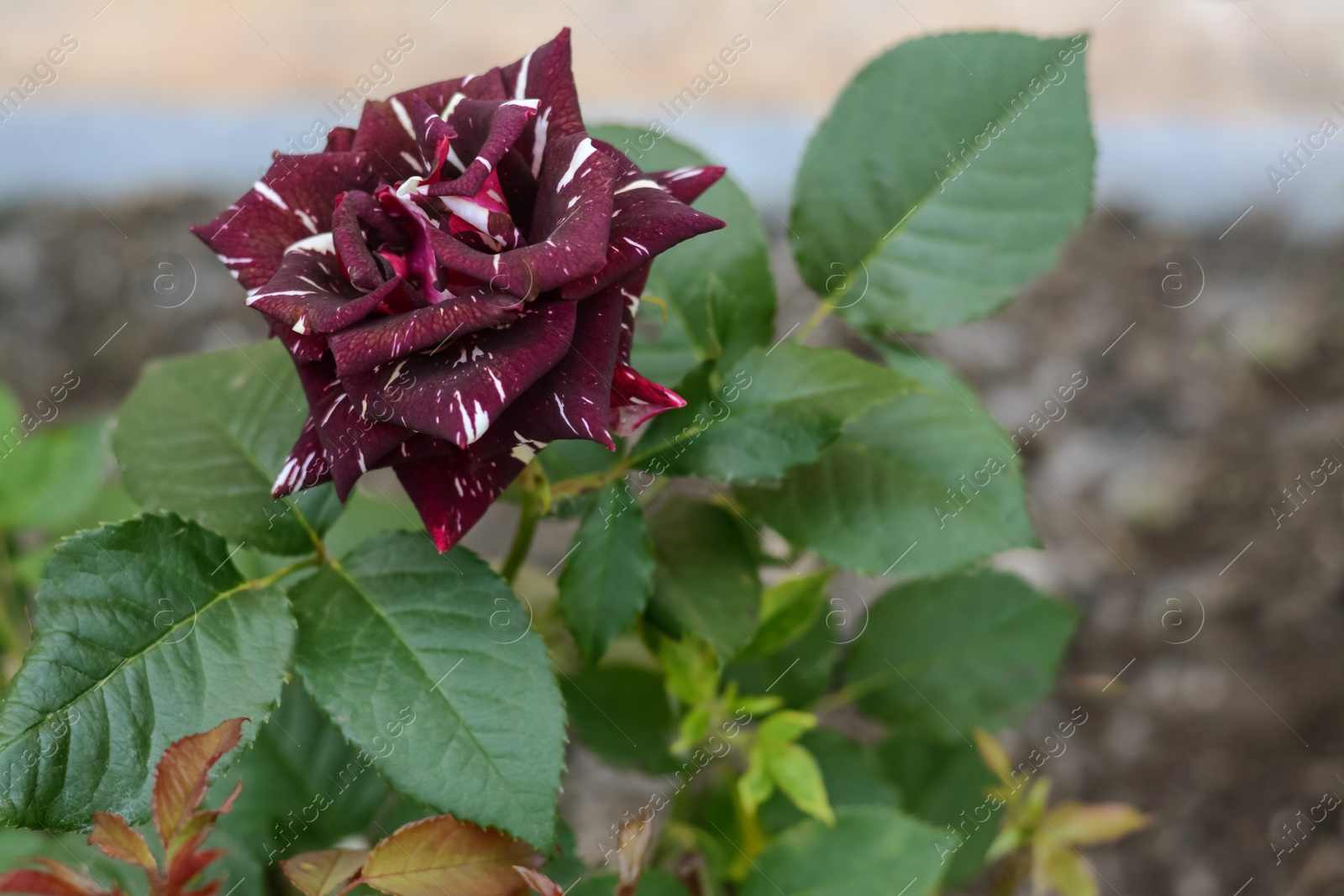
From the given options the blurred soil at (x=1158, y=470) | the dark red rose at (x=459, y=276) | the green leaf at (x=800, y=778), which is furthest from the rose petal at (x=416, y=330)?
the blurred soil at (x=1158, y=470)

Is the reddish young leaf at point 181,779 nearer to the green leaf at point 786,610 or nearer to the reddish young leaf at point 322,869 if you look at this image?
the reddish young leaf at point 322,869

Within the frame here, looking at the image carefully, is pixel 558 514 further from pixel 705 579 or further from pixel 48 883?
pixel 48 883

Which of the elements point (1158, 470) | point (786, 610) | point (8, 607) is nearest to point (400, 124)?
point (786, 610)

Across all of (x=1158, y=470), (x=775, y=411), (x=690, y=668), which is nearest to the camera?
(x=775, y=411)

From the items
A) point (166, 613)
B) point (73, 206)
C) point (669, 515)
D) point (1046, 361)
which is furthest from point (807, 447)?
point (73, 206)

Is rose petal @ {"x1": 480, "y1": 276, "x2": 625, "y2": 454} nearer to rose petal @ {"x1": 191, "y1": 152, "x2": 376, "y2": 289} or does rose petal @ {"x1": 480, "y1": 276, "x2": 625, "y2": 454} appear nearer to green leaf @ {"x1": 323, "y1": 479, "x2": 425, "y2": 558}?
rose petal @ {"x1": 191, "y1": 152, "x2": 376, "y2": 289}

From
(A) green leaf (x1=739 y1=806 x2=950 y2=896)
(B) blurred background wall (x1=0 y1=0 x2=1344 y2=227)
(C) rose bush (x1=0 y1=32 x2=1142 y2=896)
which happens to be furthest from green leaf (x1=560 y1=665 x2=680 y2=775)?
(B) blurred background wall (x1=0 y1=0 x2=1344 y2=227)

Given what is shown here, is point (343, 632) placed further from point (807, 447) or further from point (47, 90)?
point (47, 90)
